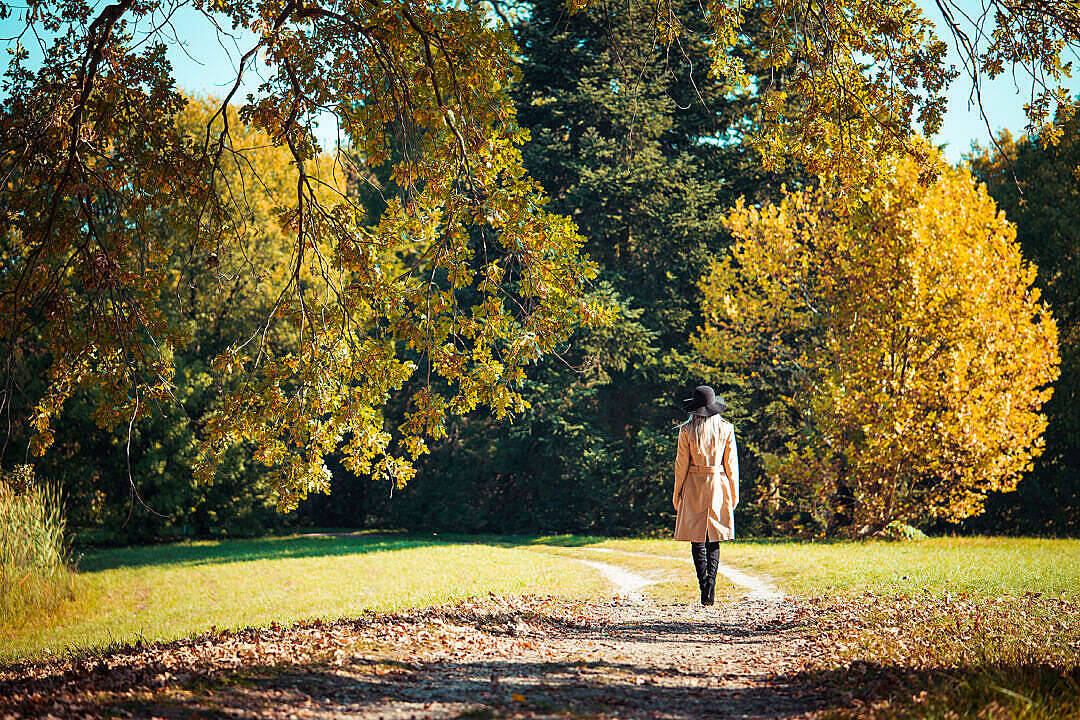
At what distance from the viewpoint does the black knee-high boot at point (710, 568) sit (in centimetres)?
929

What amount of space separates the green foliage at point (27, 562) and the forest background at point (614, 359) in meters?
7.73

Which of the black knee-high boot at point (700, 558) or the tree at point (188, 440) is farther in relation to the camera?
the tree at point (188, 440)

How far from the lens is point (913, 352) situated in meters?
18.4

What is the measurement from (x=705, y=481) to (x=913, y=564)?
542 centimetres

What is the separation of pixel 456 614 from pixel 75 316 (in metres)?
4.23

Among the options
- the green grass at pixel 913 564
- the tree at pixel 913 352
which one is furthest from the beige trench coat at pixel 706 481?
the tree at pixel 913 352

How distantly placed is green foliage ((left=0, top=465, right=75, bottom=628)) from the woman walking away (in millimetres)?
9542

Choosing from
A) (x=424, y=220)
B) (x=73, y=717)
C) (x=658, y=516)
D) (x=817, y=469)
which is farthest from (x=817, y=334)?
(x=73, y=717)

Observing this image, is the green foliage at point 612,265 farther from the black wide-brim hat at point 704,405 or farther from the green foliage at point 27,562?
the black wide-brim hat at point 704,405

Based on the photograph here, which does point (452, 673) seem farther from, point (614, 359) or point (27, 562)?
point (614, 359)

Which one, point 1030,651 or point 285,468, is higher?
point 285,468

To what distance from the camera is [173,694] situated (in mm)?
4949

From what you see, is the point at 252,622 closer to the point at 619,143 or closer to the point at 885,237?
the point at 885,237

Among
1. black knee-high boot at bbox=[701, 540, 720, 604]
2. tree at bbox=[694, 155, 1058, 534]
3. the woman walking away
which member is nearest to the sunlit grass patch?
black knee-high boot at bbox=[701, 540, 720, 604]
